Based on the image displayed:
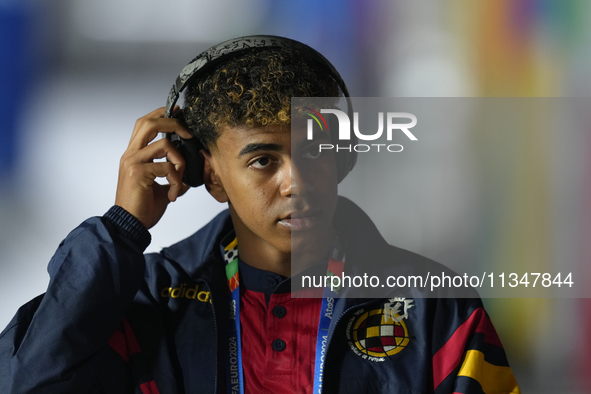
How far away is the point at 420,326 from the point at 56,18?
1427mm

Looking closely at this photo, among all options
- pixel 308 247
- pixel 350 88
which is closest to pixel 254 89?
pixel 308 247

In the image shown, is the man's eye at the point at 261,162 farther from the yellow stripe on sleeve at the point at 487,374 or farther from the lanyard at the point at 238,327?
the yellow stripe on sleeve at the point at 487,374

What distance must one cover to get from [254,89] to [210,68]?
0.14 metres

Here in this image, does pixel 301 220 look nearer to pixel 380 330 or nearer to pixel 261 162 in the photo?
pixel 261 162

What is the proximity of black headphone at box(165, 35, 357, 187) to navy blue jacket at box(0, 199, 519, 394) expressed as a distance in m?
0.20

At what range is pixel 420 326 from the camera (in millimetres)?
1219

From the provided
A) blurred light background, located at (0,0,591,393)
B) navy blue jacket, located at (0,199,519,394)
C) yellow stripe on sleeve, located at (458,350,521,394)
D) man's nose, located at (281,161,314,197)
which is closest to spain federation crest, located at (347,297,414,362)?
navy blue jacket, located at (0,199,519,394)

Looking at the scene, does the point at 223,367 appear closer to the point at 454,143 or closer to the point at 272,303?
the point at 272,303

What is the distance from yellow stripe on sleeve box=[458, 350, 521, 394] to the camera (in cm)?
115

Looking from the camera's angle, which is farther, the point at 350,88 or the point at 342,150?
the point at 350,88

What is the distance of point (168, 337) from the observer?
1.26m

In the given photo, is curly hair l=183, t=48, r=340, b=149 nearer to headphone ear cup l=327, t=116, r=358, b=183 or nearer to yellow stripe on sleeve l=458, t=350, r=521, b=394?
headphone ear cup l=327, t=116, r=358, b=183

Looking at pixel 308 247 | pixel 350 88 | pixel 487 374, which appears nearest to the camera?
pixel 487 374

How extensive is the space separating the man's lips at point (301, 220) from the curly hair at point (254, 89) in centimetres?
21
